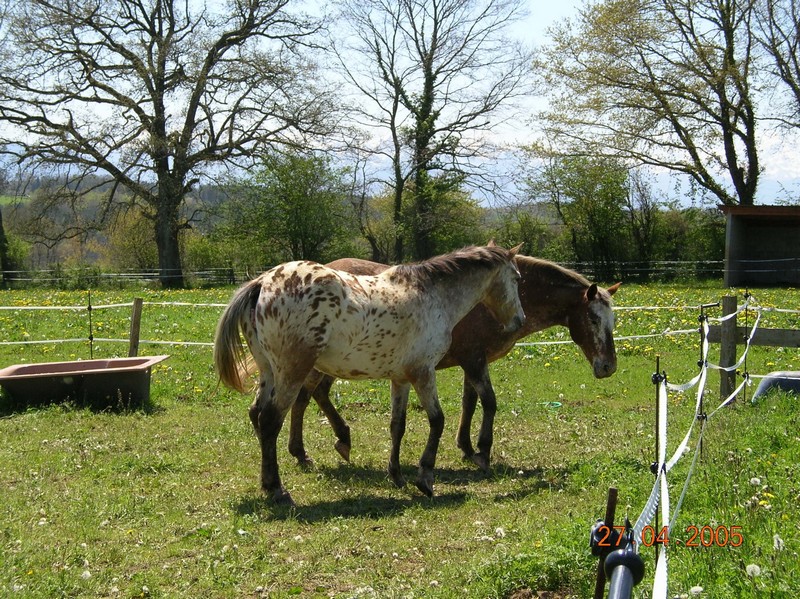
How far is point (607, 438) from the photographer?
8008mm

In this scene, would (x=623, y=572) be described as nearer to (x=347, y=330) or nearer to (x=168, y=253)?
(x=347, y=330)

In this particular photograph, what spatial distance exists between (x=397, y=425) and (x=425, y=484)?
641 mm

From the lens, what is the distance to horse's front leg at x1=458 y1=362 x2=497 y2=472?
745 centimetres

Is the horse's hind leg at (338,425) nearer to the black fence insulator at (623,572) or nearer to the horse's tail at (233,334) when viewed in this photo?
the horse's tail at (233,334)

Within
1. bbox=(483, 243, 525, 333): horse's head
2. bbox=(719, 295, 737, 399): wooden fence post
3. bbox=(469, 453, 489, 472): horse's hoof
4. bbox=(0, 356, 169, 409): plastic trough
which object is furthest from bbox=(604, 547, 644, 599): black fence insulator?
bbox=(0, 356, 169, 409): plastic trough

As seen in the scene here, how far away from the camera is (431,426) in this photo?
678cm

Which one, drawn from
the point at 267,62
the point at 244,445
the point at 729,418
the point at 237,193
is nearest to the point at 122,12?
the point at 267,62

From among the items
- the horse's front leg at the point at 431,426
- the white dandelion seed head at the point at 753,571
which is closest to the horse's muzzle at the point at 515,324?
the horse's front leg at the point at 431,426

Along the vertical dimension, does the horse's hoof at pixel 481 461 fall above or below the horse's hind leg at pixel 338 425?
below

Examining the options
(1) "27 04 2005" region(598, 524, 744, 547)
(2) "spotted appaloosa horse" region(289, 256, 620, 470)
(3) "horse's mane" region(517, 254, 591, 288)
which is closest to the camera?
(1) "27 04 2005" region(598, 524, 744, 547)

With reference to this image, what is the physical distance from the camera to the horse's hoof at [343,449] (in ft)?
24.7

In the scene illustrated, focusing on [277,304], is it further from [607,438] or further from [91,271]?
[91,271]

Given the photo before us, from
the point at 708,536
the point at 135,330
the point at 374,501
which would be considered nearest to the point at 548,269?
the point at 374,501

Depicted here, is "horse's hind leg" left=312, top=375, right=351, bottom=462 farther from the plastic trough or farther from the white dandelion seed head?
the white dandelion seed head
